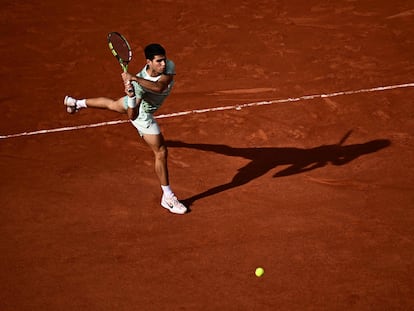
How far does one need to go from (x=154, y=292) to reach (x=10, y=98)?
5721 millimetres

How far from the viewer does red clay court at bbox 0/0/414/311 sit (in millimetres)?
7289

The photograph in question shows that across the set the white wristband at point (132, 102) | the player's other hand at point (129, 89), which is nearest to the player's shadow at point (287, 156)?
the white wristband at point (132, 102)

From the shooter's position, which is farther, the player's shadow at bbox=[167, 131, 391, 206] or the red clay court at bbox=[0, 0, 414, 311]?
the player's shadow at bbox=[167, 131, 391, 206]

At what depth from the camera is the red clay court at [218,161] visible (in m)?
7.29

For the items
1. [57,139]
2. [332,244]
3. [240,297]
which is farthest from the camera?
[57,139]

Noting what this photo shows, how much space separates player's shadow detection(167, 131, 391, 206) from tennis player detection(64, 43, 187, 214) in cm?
91

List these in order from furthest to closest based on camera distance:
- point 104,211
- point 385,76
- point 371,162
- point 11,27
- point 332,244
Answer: point 11,27 → point 385,76 → point 371,162 → point 104,211 → point 332,244

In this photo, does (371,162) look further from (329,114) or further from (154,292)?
(154,292)

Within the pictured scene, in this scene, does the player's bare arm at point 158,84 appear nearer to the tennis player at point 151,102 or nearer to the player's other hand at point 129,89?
the tennis player at point 151,102

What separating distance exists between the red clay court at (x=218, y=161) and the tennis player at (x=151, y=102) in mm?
504

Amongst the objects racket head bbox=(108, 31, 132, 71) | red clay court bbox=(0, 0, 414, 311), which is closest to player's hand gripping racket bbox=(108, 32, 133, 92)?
racket head bbox=(108, 31, 132, 71)

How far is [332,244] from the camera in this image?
773 cm

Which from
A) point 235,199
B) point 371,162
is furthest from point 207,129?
point 371,162

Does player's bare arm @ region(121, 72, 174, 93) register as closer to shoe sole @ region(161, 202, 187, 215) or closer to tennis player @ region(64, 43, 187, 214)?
tennis player @ region(64, 43, 187, 214)
